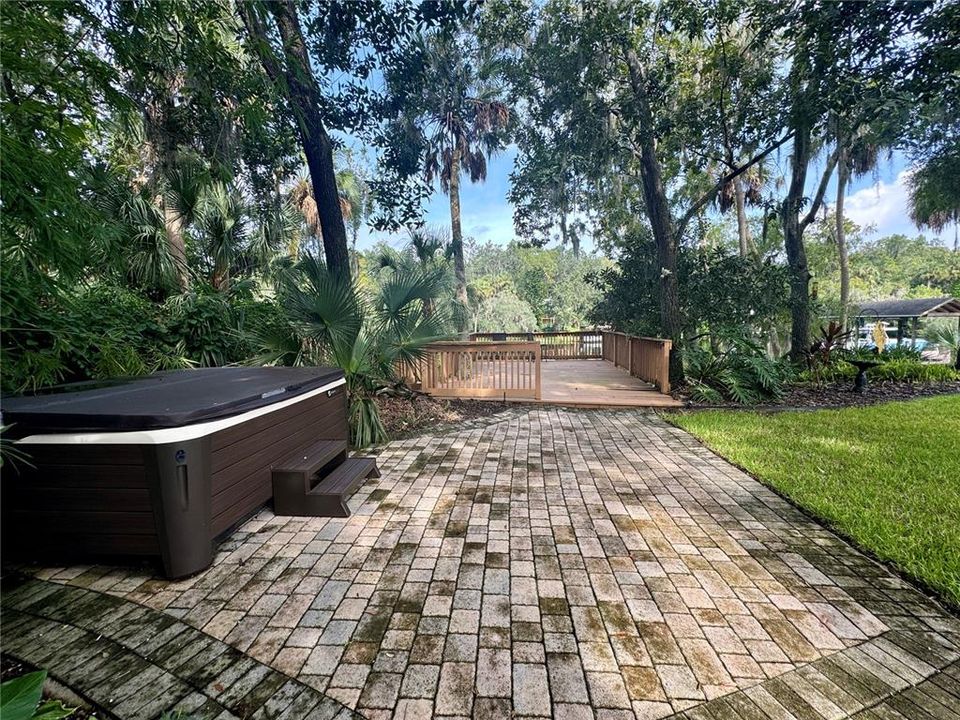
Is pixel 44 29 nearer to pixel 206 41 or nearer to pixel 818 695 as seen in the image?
pixel 206 41

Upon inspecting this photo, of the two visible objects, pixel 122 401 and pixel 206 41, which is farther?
pixel 206 41

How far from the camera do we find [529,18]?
29.3ft

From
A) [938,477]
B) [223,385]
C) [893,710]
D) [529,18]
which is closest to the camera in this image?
[893,710]

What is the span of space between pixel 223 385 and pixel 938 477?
17.8 ft

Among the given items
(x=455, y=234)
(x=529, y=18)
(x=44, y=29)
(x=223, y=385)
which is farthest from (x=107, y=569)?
(x=455, y=234)

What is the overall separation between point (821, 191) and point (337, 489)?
11.7 meters

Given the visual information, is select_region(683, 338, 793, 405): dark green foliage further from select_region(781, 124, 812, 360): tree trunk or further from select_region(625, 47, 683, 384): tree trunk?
select_region(781, 124, 812, 360): tree trunk

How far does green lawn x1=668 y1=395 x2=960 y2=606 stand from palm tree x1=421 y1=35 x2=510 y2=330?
796 centimetres

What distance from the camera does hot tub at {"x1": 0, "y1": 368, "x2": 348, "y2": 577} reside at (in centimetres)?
188

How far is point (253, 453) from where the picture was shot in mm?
2459

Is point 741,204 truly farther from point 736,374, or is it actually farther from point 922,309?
point 922,309

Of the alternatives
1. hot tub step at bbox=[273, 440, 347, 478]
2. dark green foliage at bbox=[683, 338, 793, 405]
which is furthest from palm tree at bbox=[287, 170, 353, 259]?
dark green foliage at bbox=[683, 338, 793, 405]

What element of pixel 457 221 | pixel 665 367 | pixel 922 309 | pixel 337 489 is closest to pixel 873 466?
pixel 665 367

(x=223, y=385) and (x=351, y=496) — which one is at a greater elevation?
(x=223, y=385)
